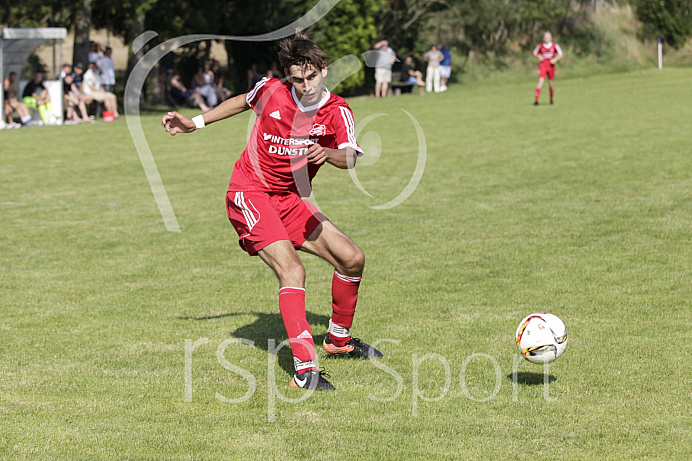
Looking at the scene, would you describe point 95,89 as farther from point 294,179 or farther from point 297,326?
point 297,326

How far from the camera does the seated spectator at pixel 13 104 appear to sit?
1034 inches

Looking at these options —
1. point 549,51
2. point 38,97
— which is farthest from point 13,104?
point 549,51

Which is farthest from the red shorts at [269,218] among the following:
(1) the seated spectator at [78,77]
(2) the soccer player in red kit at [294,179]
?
(1) the seated spectator at [78,77]

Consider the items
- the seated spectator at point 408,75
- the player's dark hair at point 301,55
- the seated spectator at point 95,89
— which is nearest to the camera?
the player's dark hair at point 301,55

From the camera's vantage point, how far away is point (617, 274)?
884 cm

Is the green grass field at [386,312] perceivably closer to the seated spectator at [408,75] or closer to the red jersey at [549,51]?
the red jersey at [549,51]

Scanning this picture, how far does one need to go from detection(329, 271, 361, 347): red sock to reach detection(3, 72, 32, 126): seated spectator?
2249cm

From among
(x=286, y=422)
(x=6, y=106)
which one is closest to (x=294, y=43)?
(x=286, y=422)

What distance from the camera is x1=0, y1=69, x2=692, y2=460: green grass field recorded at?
509 centimetres

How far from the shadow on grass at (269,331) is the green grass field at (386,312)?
0.10 feet

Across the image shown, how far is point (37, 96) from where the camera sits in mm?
27094

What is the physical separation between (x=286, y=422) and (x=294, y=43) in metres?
2.68

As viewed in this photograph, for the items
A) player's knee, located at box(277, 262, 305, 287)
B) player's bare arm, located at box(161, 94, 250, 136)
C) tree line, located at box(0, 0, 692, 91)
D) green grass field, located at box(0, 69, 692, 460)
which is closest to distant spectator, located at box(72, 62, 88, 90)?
tree line, located at box(0, 0, 692, 91)

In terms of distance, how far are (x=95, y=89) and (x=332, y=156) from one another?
2428cm
